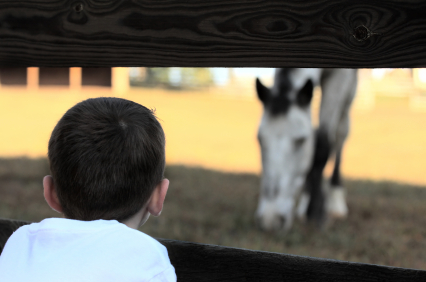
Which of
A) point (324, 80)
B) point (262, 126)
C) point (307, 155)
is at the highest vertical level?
point (324, 80)

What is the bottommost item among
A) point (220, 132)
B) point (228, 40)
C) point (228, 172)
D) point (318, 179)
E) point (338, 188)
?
point (220, 132)

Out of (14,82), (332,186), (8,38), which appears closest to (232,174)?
(332,186)

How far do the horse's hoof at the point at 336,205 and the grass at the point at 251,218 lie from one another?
3.6 inches

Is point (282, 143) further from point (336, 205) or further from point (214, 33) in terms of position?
point (214, 33)

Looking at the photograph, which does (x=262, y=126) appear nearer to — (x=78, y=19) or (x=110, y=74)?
(x=78, y=19)

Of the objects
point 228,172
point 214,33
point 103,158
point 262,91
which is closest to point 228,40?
point 214,33

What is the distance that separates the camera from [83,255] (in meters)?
0.84

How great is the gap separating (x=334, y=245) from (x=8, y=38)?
2.76 metres

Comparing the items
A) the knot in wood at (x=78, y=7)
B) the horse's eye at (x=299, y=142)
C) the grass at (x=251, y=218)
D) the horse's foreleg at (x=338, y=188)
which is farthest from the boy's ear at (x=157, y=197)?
the horse's foreleg at (x=338, y=188)

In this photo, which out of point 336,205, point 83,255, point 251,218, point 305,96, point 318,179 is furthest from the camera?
point 336,205

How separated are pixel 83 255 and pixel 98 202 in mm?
133

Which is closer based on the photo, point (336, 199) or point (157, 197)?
point (157, 197)

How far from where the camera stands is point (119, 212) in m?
0.95

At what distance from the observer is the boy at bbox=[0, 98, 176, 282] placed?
0.84 meters
